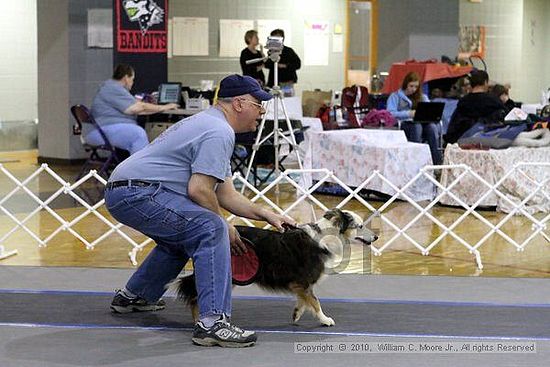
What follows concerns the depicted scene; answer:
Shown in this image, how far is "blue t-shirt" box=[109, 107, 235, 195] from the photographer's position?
4215 mm

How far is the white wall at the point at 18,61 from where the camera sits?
507 inches

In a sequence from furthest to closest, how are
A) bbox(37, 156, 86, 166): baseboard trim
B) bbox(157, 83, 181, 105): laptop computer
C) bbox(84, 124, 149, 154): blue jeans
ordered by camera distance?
bbox(37, 156, 86, 166): baseboard trim → bbox(157, 83, 181, 105): laptop computer → bbox(84, 124, 149, 154): blue jeans

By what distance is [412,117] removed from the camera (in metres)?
10.6

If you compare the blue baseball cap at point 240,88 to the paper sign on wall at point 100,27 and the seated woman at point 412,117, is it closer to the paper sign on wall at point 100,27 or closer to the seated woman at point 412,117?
the seated woman at point 412,117

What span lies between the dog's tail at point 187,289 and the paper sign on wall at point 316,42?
35.4 ft

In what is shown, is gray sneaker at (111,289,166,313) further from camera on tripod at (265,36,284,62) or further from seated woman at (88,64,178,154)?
seated woman at (88,64,178,154)

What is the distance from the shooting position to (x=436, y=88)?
487 inches

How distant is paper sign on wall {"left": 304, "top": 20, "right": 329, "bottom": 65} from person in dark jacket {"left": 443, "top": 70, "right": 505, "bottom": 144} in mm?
5433

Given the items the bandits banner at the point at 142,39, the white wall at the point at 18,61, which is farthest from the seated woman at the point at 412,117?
the white wall at the point at 18,61

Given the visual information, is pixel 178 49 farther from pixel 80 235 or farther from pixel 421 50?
pixel 80 235

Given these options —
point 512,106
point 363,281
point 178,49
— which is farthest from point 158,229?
point 178,49

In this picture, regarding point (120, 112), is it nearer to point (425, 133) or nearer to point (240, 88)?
point (425, 133)

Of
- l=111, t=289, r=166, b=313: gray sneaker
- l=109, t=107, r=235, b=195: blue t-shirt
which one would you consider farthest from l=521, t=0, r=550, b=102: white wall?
l=109, t=107, r=235, b=195: blue t-shirt

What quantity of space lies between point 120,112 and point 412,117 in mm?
2797
